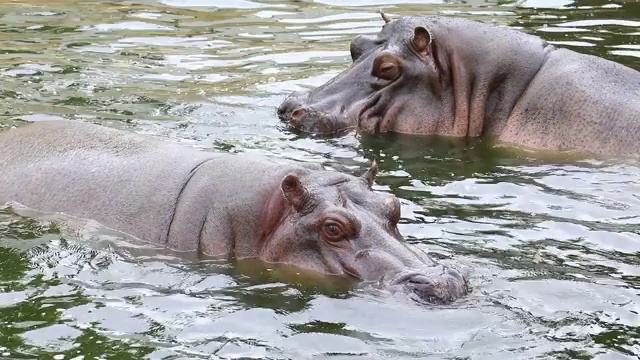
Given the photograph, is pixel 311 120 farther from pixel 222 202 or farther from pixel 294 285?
pixel 294 285

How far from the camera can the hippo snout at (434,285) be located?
5.95 m

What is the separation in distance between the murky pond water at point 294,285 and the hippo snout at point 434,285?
7 centimetres

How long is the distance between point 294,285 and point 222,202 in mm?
758

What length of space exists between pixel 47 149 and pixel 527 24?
7772 millimetres

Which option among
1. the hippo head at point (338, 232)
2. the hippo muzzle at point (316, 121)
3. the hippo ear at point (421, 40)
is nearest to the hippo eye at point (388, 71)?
the hippo ear at point (421, 40)

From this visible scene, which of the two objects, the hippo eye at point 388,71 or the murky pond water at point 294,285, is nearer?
the murky pond water at point 294,285

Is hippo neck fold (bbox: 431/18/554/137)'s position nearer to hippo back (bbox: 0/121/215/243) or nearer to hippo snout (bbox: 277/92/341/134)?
hippo snout (bbox: 277/92/341/134)

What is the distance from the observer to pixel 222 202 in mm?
6902

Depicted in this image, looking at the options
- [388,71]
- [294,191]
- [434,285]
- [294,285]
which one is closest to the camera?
[434,285]

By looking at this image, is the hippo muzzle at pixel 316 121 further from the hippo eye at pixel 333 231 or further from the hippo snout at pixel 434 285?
the hippo snout at pixel 434 285

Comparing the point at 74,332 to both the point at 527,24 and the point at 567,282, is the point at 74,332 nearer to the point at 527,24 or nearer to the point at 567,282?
the point at 567,282

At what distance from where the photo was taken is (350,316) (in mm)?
5930

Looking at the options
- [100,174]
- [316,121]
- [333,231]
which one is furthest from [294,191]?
[316,121]

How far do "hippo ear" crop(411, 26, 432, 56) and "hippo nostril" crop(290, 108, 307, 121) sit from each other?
1.03 meters
